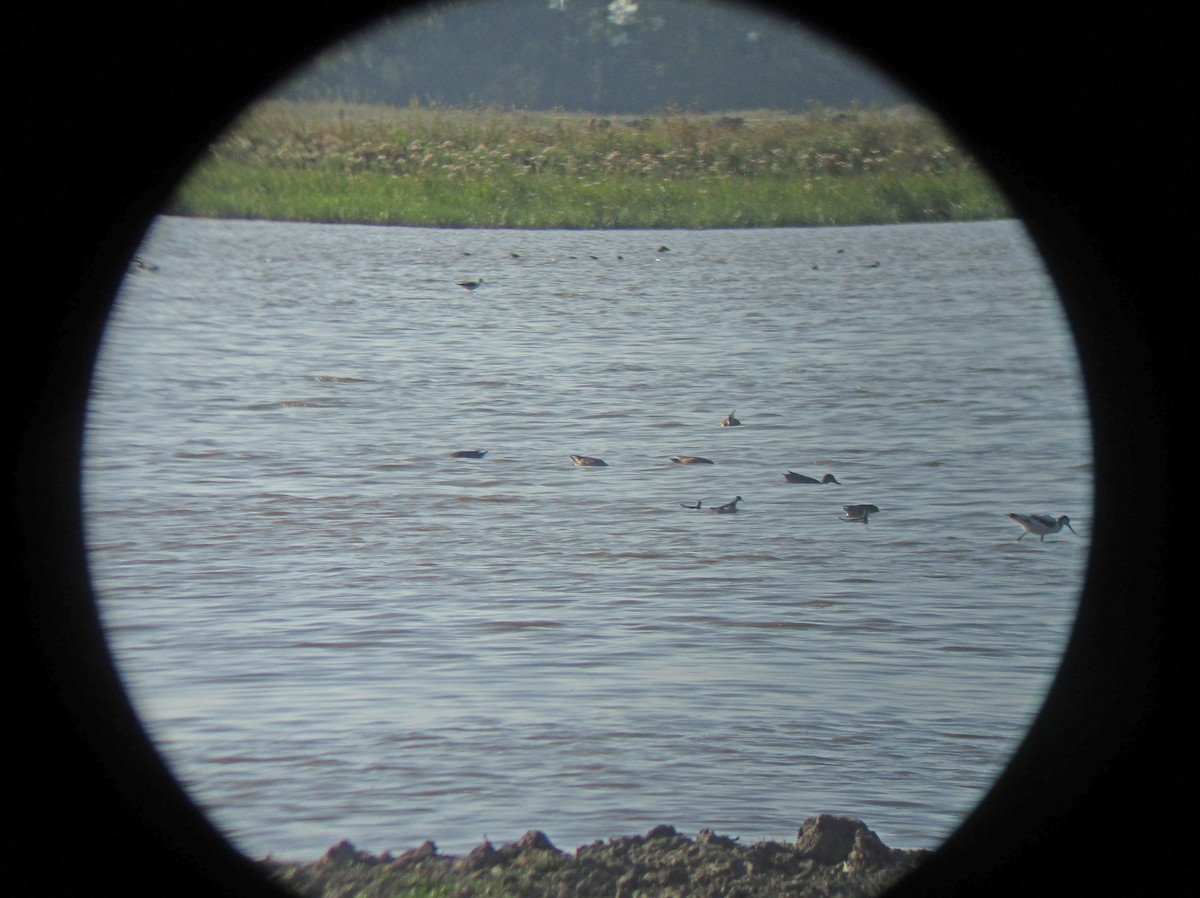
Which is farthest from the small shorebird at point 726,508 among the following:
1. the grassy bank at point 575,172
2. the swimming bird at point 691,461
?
the grassy bank at point 575,172

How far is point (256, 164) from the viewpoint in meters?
13.2

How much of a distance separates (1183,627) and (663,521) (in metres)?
2.75

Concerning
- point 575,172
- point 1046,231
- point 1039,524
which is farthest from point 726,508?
point 575,172

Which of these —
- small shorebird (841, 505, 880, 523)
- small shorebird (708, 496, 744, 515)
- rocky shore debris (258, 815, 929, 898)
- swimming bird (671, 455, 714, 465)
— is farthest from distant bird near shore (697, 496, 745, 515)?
rocky shore debris (258, 815, 929, 898)

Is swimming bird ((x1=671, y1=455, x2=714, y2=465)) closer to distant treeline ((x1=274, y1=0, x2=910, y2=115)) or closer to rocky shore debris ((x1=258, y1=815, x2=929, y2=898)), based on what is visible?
rocky shore debris ((x1=258, y1=815, x2=929, y2=898))

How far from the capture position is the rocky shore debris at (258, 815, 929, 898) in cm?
263

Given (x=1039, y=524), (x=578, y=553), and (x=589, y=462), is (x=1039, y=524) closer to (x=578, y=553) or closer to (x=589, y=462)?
(x=578, y=553)

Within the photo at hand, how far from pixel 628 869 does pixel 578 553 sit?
224 centimetres

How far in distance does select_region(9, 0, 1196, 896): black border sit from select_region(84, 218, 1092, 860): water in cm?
36

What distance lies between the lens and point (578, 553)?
488 centimetres

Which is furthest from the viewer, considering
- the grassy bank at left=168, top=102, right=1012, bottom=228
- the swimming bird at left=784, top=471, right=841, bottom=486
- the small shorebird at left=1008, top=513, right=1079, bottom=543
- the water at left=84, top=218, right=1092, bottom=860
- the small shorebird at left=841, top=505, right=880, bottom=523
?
the grassy bank at left=168, top=102, right=1012, bottom=228

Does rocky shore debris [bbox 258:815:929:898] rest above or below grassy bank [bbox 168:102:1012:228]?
below

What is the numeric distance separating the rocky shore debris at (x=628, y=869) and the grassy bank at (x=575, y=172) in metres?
10.7

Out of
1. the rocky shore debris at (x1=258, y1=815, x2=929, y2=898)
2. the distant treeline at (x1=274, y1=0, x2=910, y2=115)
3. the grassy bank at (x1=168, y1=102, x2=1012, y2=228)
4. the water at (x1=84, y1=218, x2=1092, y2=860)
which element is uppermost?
the distant treeline at (x1=274, y1=0, x2=910, y2=115)
